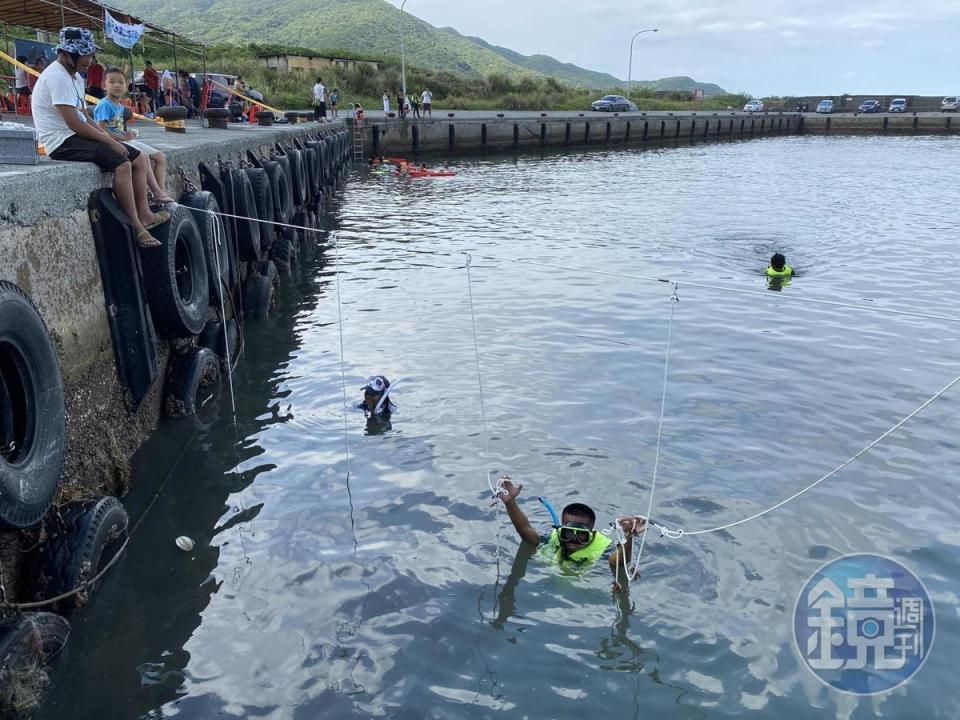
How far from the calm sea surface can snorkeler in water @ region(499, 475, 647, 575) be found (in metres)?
0.15

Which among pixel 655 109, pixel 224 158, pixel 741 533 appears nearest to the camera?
pixel 741 533

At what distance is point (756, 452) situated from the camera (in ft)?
25.3

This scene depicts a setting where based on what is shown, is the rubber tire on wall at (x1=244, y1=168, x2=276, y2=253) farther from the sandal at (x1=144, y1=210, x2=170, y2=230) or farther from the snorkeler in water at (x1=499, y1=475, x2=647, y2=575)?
the snorkeler in water at (x1=499, y1=475, x2=647, y2=575)

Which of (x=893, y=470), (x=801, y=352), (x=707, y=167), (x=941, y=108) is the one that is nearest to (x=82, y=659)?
(x=893, y=470)

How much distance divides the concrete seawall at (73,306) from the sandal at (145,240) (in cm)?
47

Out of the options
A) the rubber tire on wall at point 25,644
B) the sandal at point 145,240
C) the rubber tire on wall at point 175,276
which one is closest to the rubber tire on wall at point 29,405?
the rubber tire on wall at point 25,644

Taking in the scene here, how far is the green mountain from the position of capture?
140 metres

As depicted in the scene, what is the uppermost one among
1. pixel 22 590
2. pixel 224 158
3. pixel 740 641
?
pixel 224 158

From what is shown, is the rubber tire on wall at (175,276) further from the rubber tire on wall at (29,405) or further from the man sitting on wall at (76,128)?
the rubber tire on wall at (29,405)

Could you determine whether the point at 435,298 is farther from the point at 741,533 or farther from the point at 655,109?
the point at 655,109

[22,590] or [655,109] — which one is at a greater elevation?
[655,109]

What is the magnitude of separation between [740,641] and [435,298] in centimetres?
912

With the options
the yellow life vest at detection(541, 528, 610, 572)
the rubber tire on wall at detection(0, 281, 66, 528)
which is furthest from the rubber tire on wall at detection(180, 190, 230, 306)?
the yellow life vest at detection(541, 528, 610, 572)

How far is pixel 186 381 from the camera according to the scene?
8.19 meters
